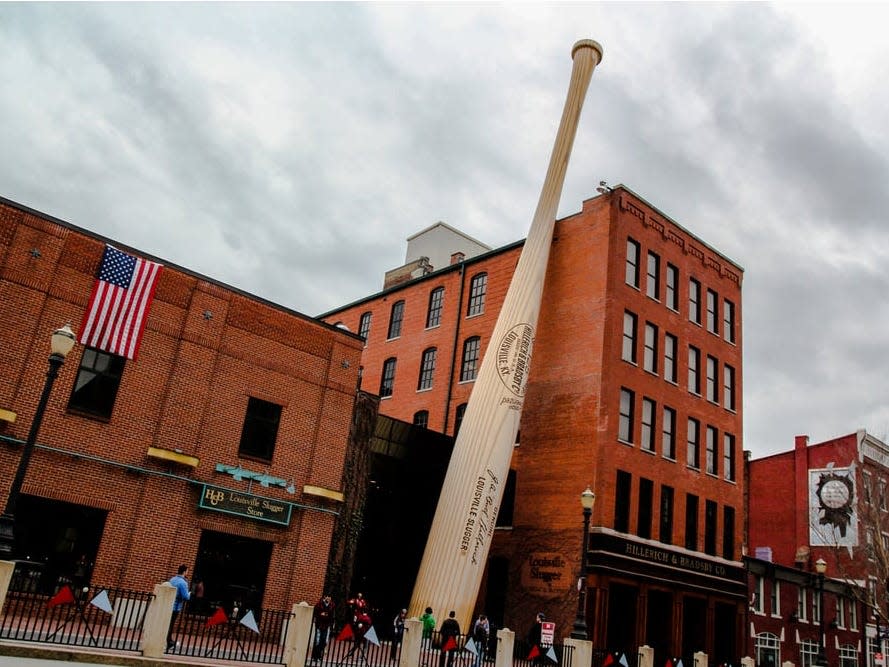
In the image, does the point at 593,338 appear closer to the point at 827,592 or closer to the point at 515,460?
the point at 515,460

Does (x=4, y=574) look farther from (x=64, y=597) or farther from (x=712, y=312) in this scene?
(x=712, y=312)

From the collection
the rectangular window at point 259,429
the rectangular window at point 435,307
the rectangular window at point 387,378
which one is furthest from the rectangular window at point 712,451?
the rectangular window at point 259,429

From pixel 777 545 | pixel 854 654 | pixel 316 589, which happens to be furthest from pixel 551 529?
pixel 777 545

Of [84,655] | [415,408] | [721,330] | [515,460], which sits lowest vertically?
[84,655]

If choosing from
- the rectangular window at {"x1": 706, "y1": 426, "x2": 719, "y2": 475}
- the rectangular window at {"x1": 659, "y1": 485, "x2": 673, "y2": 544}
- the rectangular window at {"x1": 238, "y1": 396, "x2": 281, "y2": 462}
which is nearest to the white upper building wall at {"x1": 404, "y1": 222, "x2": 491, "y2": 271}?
the rectangular window at {"x1": 706, "y1": 426, "x2": 719, "y2": 475}

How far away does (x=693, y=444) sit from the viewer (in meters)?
36.8

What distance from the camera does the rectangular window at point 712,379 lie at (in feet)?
127

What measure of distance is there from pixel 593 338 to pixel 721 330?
33.7 ft

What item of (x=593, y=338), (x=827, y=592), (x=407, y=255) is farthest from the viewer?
(x=407, y=255)

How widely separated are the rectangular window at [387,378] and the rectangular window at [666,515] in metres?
16.9

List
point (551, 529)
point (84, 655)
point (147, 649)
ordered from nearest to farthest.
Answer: point (84, 655)
point (147, 649)
point (551, 529)

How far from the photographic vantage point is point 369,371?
46781 mm

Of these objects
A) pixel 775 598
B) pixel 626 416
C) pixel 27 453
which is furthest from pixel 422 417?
pixel 27 453

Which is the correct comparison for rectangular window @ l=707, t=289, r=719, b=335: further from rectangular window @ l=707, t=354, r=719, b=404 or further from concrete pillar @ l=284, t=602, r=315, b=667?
concrete pillar @ l=284, t=602, r=315, b=667
